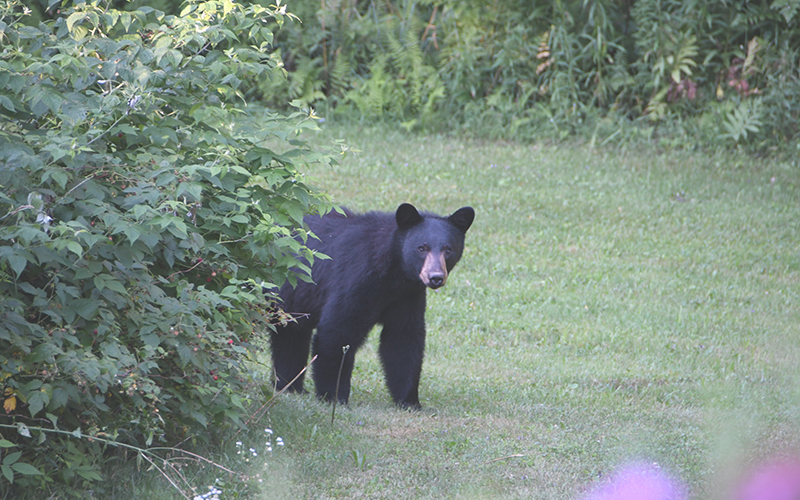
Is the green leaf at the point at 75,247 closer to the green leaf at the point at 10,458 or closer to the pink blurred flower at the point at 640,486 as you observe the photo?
the green leaf at the point at 10,458

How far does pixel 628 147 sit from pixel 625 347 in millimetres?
6120

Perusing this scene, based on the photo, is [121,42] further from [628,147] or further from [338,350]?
[628,147]

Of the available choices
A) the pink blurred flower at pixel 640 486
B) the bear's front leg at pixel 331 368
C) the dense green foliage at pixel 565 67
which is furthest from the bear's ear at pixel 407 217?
the dense green foliage at pixel 565 67

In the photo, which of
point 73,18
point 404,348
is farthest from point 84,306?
point 404,348

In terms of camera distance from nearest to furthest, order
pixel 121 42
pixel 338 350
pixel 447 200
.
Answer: pixel 121 42
pixel 338 350
pixel 447 200

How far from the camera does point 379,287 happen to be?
560 centimetres

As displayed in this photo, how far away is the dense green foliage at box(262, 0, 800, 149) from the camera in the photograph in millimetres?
12828

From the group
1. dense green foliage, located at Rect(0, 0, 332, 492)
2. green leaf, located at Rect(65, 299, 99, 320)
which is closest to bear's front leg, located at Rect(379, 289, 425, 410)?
dense green foliage, located at Rect(0, 0, 332, 492)

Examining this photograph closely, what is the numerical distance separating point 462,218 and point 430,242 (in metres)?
0.36

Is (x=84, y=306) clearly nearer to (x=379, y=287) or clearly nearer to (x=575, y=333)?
(x=379, y=287)

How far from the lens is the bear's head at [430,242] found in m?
5.35

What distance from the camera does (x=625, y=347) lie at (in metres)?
7.37

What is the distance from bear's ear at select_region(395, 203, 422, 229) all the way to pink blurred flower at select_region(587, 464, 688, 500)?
6.55 ft

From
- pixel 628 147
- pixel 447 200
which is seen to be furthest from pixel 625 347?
pixel 628 147
